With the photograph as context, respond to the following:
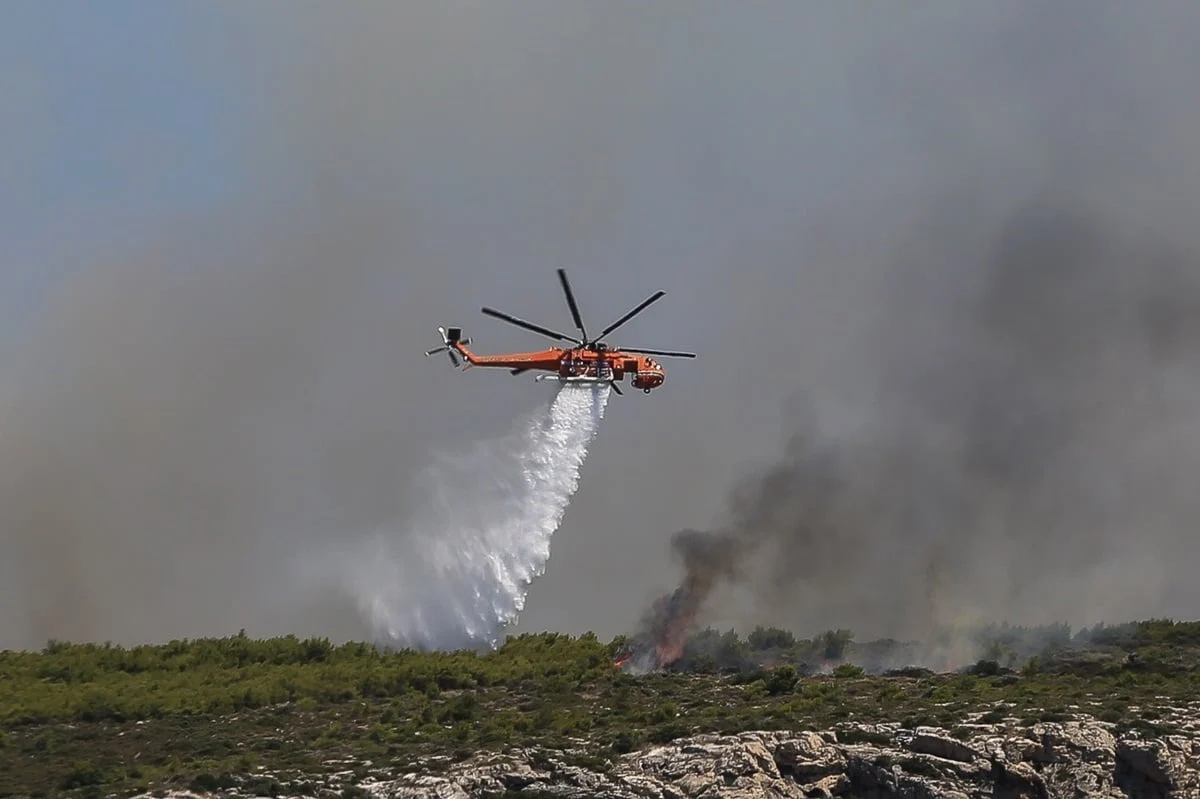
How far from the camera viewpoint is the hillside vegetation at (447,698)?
8494 centimetres

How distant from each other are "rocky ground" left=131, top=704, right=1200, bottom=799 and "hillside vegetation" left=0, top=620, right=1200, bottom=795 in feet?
5.59

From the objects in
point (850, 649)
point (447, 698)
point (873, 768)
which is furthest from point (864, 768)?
point (850, 649)

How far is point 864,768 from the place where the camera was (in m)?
83.6

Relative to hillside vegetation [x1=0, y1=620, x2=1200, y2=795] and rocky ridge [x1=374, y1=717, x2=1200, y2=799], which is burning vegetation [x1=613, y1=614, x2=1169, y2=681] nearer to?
hillside vegetation [x1=0, y1=620, x2=1200, y2=795]

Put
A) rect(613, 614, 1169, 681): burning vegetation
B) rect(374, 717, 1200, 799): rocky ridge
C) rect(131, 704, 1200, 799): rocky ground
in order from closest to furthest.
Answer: rect(131, 704, 1200, 799): rocky ground, rect(374, 717, 1200, 799): rocky ridge, rect(613, 614, 1169, 681): burning vegetation

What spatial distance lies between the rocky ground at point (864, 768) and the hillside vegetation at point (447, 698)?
1.70 metres

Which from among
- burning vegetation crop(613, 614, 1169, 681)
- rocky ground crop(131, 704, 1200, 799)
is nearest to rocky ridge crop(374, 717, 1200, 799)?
rocky ground crop(131, 704, 1200, 799)

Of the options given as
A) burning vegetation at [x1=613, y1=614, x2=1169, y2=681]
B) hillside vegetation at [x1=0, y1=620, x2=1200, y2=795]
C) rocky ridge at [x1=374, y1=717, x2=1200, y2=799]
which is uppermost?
burning vegetation at [x1=613, y1=614, x2=1169, y2=681]

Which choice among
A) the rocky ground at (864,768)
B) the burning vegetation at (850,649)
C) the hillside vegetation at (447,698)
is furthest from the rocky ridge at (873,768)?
the burning vegetation at (850,649)

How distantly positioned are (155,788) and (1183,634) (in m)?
66.1

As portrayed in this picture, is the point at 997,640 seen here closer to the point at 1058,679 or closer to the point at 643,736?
the point at 1058,679

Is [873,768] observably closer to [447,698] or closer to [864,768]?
[864,768]

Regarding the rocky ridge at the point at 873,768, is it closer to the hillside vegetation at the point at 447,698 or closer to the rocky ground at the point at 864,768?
the rocky ground at the point at 864,768

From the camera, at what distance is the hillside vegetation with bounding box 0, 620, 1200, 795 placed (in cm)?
8494
